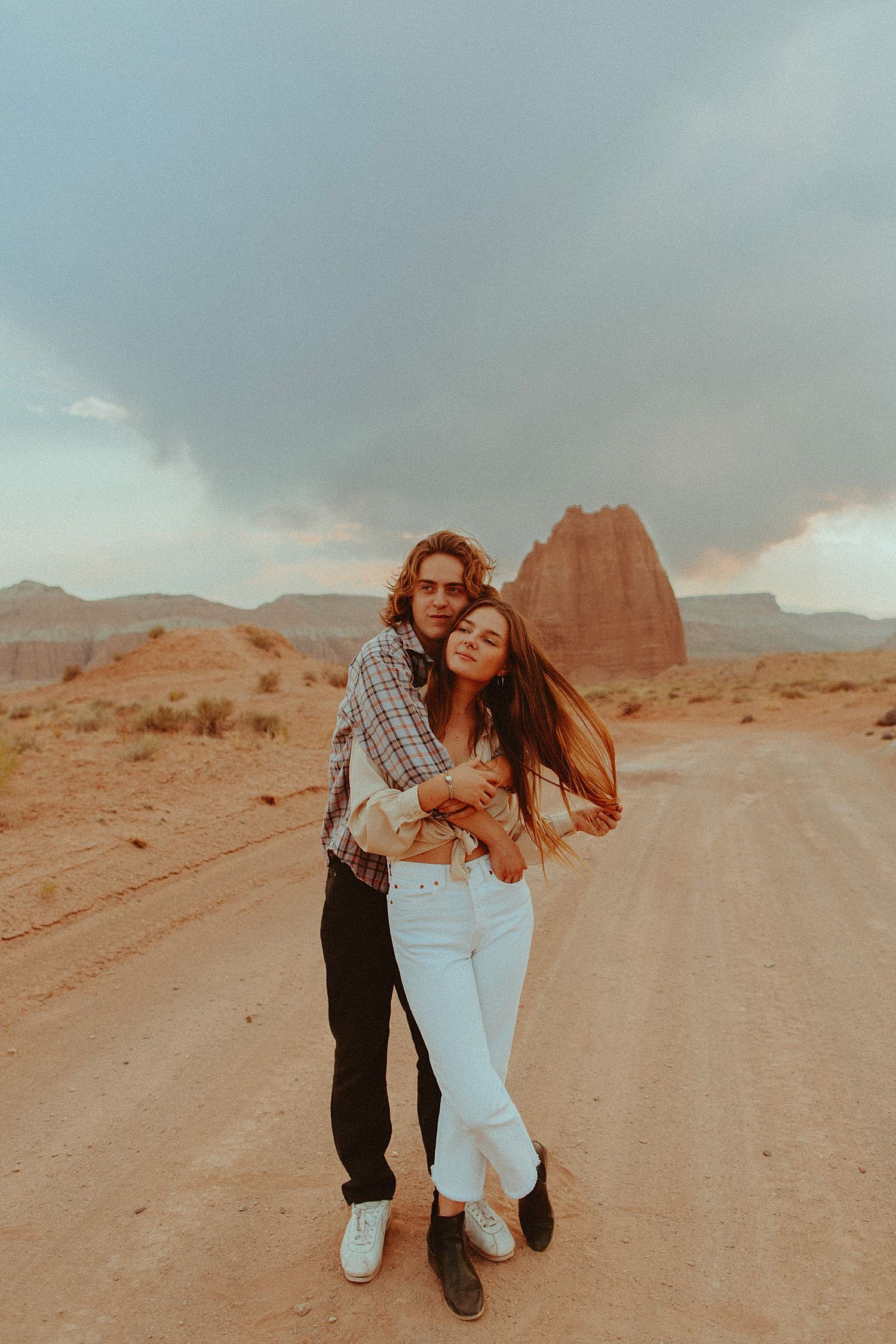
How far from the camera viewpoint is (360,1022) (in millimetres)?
2576

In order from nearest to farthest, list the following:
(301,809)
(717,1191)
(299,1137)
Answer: (717,1191), (299,1137), (301,809)

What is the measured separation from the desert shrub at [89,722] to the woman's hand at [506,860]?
12228 millimetres

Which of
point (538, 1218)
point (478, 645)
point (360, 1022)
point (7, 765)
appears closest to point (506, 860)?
point (478, 645)

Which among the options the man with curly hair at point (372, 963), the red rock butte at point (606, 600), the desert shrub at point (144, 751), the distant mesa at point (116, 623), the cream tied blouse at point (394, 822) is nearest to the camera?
the cream tied blouse at point (394, 822)

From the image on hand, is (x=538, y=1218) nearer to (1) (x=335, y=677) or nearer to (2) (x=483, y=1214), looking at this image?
(2) (x=483, y=1214)

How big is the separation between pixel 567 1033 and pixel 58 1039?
2.76 m

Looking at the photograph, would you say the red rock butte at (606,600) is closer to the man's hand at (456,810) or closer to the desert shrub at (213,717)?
the desert shrub at (213,717)

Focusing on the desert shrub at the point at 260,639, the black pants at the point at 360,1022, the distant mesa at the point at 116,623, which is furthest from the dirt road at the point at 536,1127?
the distant mesa at the point at 116,623

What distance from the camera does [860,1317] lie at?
2293mm

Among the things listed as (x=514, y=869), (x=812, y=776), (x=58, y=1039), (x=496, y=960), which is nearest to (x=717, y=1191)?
(x=496, y=960)

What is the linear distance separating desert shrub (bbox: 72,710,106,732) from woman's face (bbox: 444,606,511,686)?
12.2m

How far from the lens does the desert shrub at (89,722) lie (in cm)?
1317

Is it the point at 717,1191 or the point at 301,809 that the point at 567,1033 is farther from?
the point at 301,809

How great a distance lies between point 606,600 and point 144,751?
72.0 m
